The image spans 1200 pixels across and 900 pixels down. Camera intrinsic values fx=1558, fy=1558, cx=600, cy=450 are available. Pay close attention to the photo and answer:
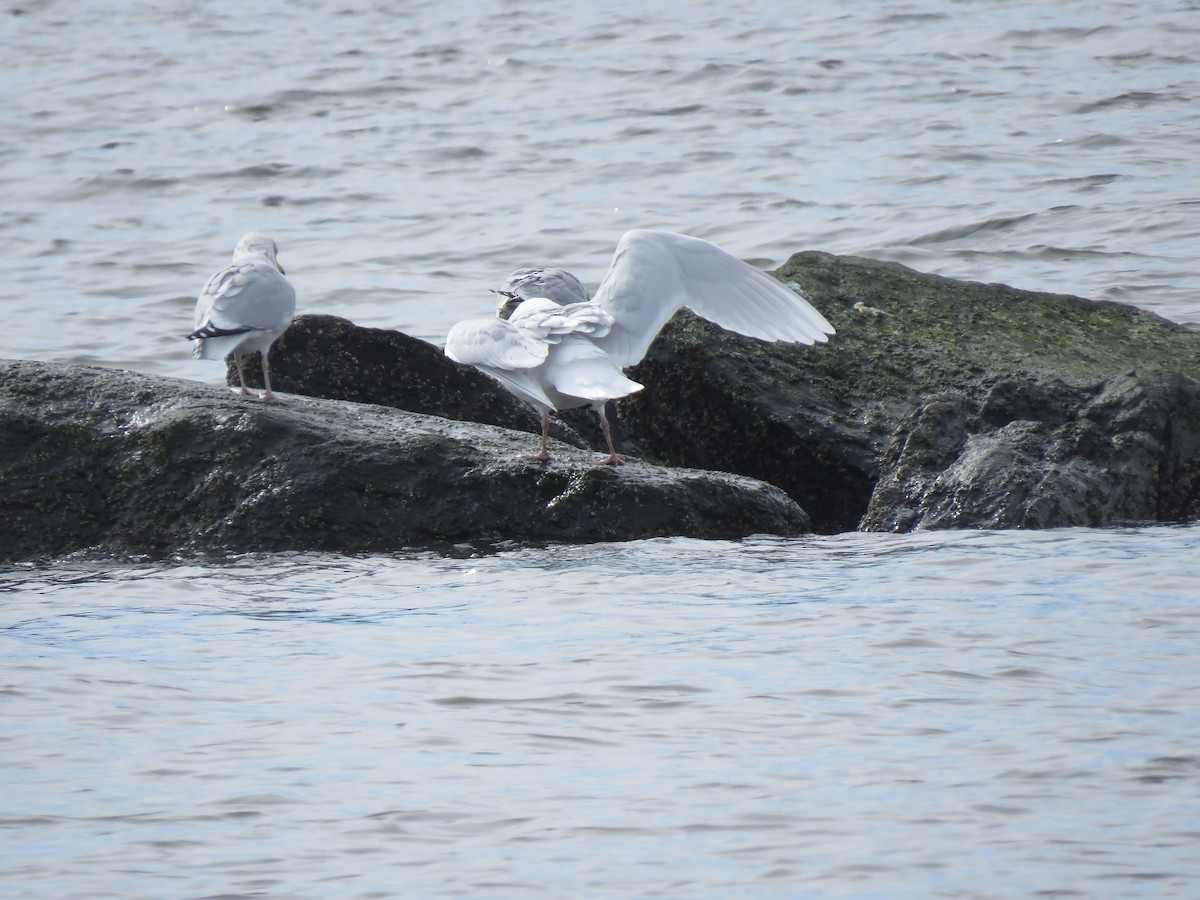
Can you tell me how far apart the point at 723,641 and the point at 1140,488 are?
268cm

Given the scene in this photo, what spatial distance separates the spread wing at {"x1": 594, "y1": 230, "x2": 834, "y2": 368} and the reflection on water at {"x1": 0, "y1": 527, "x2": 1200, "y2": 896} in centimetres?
127

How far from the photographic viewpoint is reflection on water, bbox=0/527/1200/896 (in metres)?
3.99

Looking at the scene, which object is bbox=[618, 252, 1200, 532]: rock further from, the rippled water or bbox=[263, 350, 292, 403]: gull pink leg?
the rippled water

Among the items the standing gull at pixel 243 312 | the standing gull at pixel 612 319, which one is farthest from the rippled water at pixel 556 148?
the standing gull at pixel 612 319

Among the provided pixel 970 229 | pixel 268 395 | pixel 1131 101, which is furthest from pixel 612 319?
pixel 1131 101

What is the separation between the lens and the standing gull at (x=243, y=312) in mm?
7402

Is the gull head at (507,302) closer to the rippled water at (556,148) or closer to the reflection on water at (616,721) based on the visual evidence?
the reflection on water at (616,721)

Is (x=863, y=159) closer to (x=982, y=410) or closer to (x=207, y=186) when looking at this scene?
(x=207, y=186)

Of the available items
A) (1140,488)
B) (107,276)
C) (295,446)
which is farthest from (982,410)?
(107,276)

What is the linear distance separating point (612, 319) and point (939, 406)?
1644mm

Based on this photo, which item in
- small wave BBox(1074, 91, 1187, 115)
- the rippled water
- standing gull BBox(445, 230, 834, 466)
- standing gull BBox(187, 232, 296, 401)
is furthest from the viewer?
small wave BBox(1074, 91, 1187, 115)

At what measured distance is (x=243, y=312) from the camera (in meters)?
7.47

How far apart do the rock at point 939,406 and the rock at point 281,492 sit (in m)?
1.05

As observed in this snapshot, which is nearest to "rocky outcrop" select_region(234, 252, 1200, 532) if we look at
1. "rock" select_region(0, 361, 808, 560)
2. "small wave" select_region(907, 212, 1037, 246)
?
"rock" select_region(0, 361, 808, 560)
